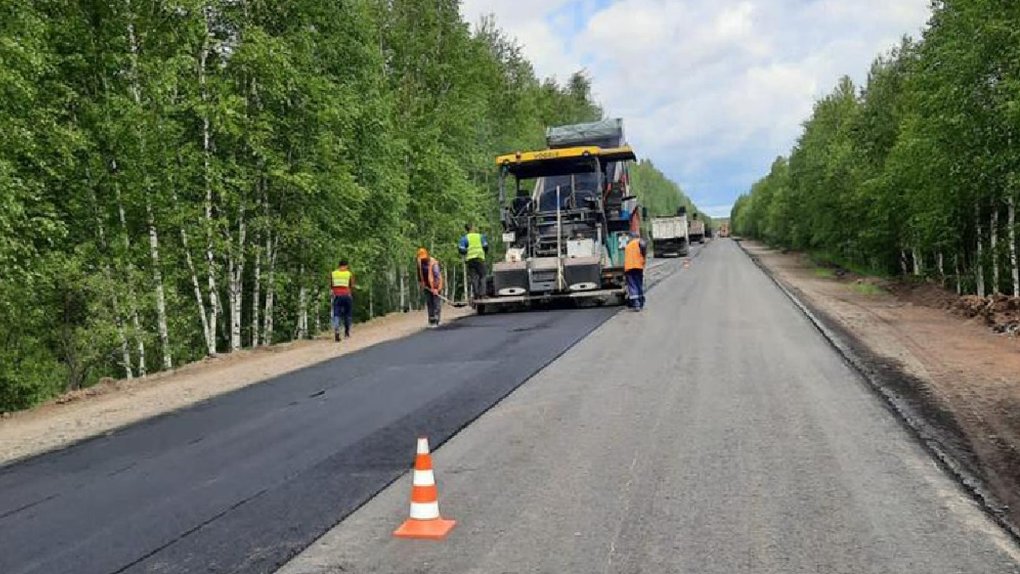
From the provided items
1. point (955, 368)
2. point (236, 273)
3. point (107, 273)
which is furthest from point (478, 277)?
point (955, 368)

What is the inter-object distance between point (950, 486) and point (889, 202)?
79.7ft

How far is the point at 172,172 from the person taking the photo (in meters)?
15.5

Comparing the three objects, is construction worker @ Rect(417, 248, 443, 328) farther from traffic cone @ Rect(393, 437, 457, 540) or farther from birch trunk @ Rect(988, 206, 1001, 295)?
birch trunk @ Rect(988, 206, 1001, 295)

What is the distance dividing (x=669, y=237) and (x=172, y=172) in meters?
44.1

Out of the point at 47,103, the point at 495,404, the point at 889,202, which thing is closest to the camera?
the point at 495,404

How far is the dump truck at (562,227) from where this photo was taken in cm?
1797

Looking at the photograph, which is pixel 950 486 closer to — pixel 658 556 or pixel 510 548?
pixel 658 556

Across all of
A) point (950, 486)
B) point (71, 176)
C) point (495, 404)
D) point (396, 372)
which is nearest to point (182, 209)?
point (71, 176)

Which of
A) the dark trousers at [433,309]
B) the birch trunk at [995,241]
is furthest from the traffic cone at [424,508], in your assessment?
the birch trunk at [995,241]

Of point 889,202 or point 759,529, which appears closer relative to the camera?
point 759,529

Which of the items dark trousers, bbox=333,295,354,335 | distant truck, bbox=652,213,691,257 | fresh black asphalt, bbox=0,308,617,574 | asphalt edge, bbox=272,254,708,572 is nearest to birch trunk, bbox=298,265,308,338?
dark trousers, bbox=333,295,354,335

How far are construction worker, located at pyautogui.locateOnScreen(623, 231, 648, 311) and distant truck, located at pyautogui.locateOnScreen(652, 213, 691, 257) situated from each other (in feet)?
126

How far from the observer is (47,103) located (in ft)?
46.9

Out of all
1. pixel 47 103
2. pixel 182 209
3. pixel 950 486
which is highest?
pixel 47 103
